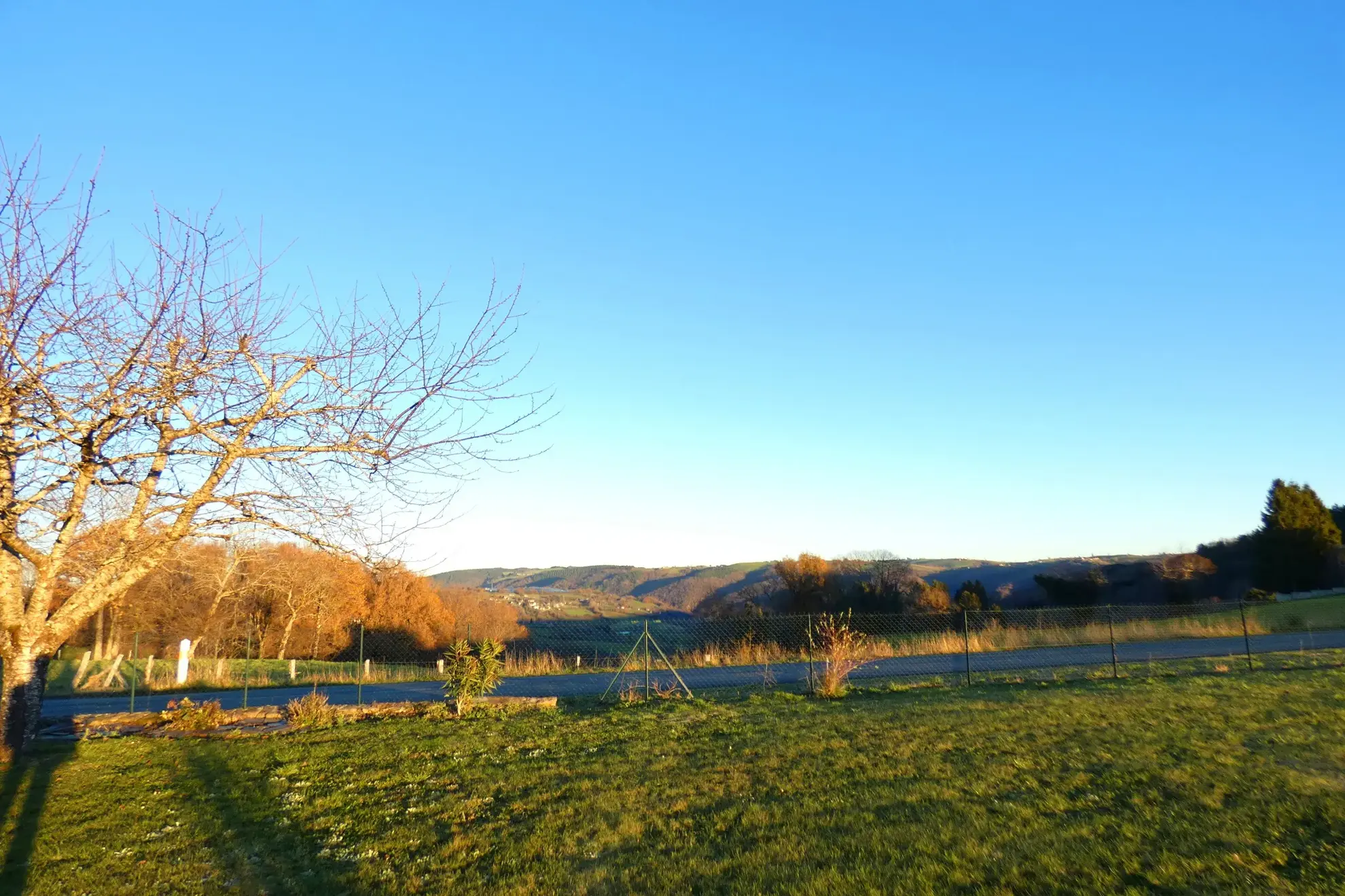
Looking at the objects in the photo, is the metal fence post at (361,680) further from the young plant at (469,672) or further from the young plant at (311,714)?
the young plant at (469,672)

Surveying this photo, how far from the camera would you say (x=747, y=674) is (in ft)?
63.0

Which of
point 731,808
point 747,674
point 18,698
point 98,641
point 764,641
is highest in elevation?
point 18,698

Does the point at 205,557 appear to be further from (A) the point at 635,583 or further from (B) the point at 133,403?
(A) the point at 635,583

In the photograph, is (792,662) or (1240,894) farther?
(792,662)

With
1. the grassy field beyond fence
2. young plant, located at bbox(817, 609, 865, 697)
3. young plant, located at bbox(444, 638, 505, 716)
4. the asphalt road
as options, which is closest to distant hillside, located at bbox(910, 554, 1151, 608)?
the grassy field beyond fence

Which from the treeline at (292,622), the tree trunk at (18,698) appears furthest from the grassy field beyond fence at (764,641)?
the tree trunk at (18,698)

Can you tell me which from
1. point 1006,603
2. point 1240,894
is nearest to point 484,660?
point 1240,894

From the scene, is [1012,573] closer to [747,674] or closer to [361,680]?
[747,674]

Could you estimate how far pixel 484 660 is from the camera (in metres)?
12.9

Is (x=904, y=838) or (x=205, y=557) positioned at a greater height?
(x=205, y=557)

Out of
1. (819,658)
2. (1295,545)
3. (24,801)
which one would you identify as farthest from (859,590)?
(24,801)

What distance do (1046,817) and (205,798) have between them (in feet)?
23.6

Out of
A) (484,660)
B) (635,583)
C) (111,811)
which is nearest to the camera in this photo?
(111,811)

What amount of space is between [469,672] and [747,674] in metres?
8.51
